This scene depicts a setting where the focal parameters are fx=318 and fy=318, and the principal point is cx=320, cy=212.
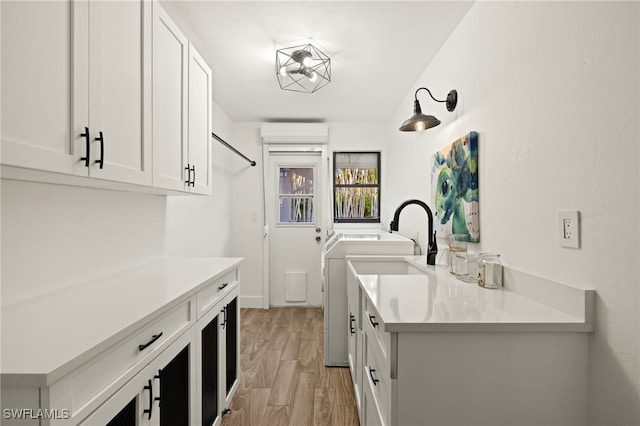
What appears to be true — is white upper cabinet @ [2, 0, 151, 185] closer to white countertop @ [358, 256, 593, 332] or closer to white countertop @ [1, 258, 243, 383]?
white countertop @ [1, 258, 243, 383]

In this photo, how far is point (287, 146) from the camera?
4.02 m

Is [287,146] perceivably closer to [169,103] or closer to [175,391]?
[169,103]

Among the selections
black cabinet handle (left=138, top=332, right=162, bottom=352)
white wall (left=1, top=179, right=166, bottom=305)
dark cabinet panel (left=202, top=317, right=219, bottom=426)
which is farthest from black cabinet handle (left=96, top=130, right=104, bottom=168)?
dark cabinet panel (left=202, top=317, right=219, bottom=426)

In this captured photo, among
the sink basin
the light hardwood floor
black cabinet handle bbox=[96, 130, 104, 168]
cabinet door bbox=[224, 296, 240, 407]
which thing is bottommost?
the light hardwood floor

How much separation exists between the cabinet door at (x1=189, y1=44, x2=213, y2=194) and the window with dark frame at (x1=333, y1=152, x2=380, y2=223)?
7.09ft

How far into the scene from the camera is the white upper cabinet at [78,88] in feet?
2.65

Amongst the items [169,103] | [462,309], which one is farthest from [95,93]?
[462,309]

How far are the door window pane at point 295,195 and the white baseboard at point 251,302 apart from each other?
3.37 feet

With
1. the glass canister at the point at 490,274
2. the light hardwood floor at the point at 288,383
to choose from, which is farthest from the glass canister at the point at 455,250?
the light hardwood floor at the point at 288,383

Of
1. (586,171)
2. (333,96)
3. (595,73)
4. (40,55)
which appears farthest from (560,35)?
(333,96)

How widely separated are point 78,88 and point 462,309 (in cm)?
142

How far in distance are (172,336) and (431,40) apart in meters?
2.24

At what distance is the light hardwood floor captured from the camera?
6.10ft

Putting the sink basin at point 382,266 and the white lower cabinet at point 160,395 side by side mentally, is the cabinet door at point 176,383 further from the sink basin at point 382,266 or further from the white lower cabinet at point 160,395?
the sink basin at point 382,266
